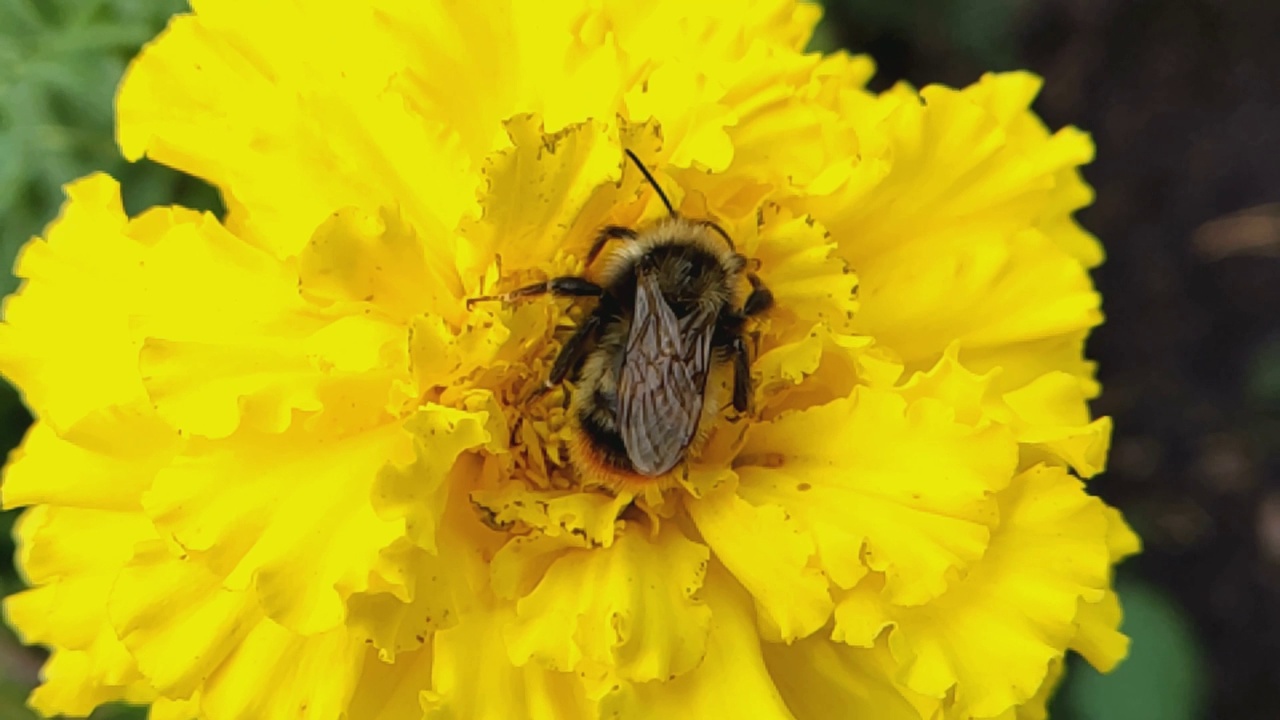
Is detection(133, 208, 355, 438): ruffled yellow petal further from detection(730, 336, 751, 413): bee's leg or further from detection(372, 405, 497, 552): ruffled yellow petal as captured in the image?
detection(730, 336, 751, 413): bee's leg

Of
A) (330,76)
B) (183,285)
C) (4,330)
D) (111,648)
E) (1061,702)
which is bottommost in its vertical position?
(1061,702)

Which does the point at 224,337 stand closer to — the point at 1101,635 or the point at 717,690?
the point at 717,690

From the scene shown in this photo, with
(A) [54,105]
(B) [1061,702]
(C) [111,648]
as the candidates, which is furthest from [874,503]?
(B) [1061,702]

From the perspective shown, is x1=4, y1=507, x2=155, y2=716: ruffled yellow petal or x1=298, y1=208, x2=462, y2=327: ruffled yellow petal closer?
x1=298, y1=208, x2=462, y2=327: ruffled yellow petal

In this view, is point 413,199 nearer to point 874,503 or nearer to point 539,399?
point 539,399

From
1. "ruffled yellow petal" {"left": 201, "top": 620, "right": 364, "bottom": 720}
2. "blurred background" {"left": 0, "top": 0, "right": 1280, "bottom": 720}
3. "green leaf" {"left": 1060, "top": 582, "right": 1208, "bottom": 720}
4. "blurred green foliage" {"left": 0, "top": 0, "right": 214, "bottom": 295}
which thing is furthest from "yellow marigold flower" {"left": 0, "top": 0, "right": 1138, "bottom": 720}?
"blurred background" {"left": 0, "top": 0, "right": 1280, "bottom": 720}

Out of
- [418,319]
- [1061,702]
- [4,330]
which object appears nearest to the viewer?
[418,319]

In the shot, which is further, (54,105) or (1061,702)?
(1061,702)
